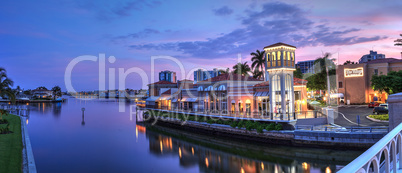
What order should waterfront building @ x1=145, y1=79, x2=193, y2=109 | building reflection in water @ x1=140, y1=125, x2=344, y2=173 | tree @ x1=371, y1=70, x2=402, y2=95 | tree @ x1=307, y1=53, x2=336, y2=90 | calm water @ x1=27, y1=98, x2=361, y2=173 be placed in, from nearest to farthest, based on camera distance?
building reflection in water @ x1=140, y1=125, x2=344, y2=173, calm water @ x1=27, y1=98, x2=361, y2=173, tree @ x1=371, y1=70, x2=402, y2=95, waterfront building @ x1=145, y1=79, x2=193, y2=109, tree @ x1=307, y1=53, x2=336, y2=90

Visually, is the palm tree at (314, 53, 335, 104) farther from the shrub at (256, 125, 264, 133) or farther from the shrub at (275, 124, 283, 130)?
the shrub at (256, 125, 264, 133)

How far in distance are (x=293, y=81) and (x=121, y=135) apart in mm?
25077

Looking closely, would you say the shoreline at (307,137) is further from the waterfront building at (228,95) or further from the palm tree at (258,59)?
the palm tree at (258,59)

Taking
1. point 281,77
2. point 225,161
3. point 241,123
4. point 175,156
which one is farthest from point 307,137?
point 175,156

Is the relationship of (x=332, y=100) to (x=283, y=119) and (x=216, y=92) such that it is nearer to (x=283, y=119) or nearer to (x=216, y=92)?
(x=216, y=92)

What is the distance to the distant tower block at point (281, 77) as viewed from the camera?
93.5ft

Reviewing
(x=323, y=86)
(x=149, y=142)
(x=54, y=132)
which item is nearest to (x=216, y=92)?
(x=149, y=142)

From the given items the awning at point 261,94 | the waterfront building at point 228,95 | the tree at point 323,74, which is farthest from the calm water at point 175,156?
the tree at point 323,74

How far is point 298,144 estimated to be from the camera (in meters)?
23.8

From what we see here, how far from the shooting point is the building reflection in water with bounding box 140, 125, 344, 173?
746 inches

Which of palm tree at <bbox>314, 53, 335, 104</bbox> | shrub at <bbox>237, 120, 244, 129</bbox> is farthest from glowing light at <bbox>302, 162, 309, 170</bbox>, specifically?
palm tree at <bbox>314, 53, 335, 104</bbox>

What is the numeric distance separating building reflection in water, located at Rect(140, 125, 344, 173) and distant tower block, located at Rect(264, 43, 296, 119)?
8.10 meters

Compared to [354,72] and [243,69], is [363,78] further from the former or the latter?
[243,69]

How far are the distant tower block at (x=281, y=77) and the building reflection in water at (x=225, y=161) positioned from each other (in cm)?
810
